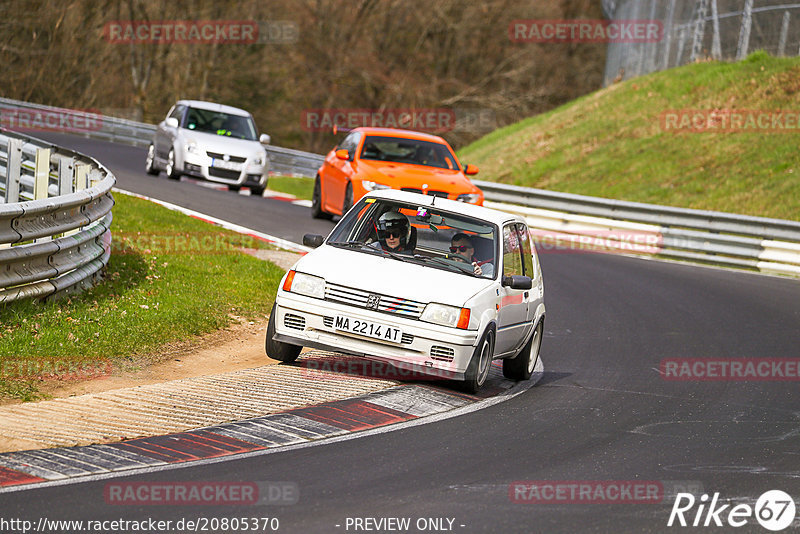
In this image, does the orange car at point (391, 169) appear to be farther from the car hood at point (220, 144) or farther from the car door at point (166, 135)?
the car door at point (166, 135)

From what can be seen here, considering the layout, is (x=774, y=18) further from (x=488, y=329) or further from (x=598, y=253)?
(x=488, y=329)

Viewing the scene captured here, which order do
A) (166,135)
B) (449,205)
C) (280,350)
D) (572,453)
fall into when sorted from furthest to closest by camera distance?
1. (166,135)
2. (449,205)
3. (280,350)
4. (572,453)

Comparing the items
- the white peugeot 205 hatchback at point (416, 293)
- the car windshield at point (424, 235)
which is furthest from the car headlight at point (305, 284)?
the car windshield at point (424, 235)

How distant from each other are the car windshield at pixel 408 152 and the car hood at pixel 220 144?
4.51m

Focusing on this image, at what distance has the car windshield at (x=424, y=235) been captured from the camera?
10008 millimetres

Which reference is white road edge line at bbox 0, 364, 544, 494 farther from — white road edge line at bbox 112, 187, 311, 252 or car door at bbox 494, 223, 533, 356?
white road edge line at bbox 112, 187, 311, 252

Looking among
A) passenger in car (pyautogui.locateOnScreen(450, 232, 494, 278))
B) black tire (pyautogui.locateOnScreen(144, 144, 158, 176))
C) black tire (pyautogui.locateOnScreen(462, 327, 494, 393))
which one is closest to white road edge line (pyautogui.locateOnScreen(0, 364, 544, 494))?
black tire (pyautogui.locateOnScreen(462, 327, 494, 393))

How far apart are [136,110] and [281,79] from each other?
Answer: 8.13 meters

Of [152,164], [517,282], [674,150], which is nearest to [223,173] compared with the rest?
[152,164]

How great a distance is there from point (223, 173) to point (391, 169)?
5.61m

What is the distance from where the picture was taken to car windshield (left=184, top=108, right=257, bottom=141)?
24.1 metres

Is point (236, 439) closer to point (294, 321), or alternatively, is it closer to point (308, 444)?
point (308, 444)

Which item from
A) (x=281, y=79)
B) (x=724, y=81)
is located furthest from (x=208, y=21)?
(x=724, y=81)

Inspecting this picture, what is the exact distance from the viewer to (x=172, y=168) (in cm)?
2447
